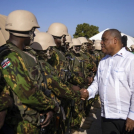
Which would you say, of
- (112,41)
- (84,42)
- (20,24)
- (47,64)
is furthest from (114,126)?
(84,42)

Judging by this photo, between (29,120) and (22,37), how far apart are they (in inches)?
41.3

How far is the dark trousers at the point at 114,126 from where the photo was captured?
254 centimetres

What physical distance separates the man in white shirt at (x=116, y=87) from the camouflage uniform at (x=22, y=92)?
837 mm

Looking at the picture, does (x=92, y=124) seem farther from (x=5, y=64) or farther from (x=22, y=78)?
(x=5, y=64)

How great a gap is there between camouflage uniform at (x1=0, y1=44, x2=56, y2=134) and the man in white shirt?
33.0 inches

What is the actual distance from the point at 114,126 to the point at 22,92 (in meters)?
1.44

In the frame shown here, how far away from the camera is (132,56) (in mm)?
2520

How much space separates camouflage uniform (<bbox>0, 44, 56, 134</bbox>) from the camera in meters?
1.98

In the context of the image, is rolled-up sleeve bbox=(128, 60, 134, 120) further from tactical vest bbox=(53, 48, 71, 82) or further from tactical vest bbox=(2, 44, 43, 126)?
tactical vest bbox=(53, 48, 71, 82)

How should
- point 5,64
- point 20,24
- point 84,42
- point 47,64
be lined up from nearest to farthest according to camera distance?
point 5,64 < point 20,24 < point 47,64 < point 84,42

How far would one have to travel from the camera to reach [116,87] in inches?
99.6

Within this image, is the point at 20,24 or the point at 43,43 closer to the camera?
the point at 20,24

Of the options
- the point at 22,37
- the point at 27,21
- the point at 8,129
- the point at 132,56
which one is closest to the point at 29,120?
the point at 8,129

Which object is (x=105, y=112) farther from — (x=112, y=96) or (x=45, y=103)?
(x=45, y=103)
